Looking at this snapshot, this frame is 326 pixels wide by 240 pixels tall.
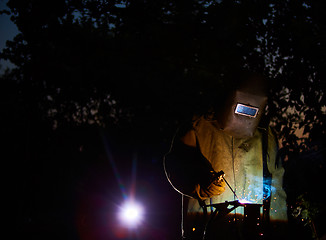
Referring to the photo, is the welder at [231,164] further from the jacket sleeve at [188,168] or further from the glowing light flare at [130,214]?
the glowing light flare at [130,214]

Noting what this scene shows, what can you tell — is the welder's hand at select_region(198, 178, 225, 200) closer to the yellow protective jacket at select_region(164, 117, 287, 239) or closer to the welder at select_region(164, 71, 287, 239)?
the welder at select_region(164, 71, 287, 239)

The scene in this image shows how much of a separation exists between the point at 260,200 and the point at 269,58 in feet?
12.2

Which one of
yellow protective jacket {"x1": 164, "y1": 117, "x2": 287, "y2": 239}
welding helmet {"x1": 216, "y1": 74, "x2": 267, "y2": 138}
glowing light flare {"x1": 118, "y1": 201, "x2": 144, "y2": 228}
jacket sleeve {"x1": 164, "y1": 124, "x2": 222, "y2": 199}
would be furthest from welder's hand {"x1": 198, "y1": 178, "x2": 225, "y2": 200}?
glowing light flare {"x1": 118, "y1": 201, "x2": 144, "y2": 228}

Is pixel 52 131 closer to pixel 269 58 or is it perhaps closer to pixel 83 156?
pixel 83 156

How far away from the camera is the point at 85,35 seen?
13.1 metres

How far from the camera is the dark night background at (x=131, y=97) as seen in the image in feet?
15.1

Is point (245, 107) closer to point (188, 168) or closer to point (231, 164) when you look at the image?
point (231, 164)

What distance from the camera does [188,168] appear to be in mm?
2625

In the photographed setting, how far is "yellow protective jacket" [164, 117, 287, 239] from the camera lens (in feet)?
9.20

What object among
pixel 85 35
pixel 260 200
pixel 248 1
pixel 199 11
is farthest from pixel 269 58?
pixel 85 35

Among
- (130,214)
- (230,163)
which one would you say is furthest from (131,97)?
(230,163)

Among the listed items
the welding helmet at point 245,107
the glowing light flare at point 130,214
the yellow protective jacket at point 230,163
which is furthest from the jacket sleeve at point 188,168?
the glowing light flare at point 130,214

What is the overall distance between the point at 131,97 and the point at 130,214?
865 cm

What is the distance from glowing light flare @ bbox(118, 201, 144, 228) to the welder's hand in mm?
9633
